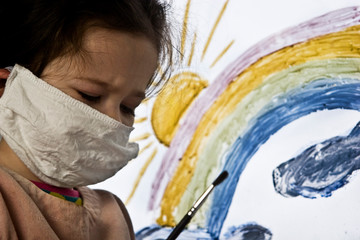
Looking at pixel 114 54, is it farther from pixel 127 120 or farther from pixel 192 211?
pixel 192 211

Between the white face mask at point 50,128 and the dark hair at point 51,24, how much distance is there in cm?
2

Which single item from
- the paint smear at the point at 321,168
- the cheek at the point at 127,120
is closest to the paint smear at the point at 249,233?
the paint smear at the point at 321,168

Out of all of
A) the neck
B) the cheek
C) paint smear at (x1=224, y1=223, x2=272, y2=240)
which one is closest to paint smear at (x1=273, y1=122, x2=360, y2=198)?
paint smear at (x1=224, y1=223, x2=272, y2=240)

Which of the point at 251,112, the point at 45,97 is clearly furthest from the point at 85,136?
the point at 251,112

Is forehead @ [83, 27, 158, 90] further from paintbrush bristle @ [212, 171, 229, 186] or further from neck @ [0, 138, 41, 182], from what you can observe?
paintbrush bristle @ [212, 171, 229, 186]

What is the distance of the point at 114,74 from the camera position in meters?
0.59

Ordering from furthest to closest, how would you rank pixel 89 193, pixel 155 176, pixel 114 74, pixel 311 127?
pixel 155 176
pixel 311 127
pixel 89 193
pixel 114 74

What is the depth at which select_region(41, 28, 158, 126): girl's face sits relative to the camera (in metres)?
0.59

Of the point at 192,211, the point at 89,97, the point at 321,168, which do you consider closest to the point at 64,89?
the point at 89,97

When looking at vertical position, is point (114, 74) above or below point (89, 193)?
above

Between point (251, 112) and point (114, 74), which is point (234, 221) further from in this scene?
point (114, 74)

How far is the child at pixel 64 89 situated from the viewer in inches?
23.2

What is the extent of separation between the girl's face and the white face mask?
12 millimetres

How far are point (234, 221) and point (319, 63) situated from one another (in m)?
0.29
